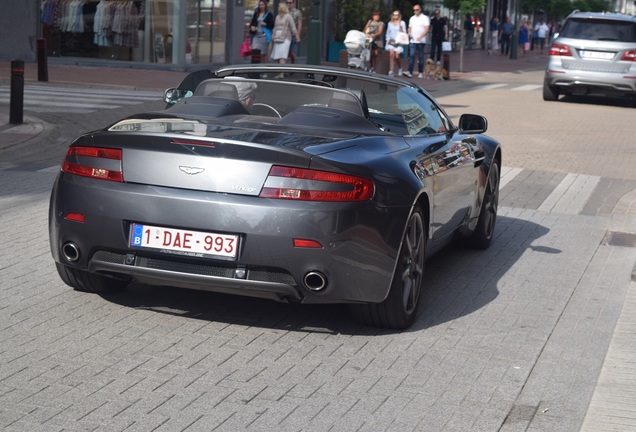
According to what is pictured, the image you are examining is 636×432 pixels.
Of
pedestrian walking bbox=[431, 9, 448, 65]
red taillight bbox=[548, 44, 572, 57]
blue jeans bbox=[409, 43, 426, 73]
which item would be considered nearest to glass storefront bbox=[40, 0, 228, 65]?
blue jeans bbox=[409, 43, 426, 73]

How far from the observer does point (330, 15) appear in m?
40.6

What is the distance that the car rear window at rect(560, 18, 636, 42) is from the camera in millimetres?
24812

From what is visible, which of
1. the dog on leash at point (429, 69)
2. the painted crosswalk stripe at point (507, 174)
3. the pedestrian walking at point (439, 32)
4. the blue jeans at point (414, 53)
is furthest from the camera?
the pedestrian walking at point (439, 32)

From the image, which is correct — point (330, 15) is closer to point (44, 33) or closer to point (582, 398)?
point (44, 33)

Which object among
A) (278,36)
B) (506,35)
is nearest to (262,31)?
(278,36)

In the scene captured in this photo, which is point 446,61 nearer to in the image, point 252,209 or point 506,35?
point 252,209

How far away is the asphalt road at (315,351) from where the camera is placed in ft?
15.1

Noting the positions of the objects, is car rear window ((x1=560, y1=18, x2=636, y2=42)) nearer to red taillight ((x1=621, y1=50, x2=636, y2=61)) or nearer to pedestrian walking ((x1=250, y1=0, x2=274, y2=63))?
red taillight ((x1=621, y1=50, x2=636, y2=61))

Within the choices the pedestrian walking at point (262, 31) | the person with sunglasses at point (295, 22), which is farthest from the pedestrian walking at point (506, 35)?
the pedestrian walking at point (262, 31)

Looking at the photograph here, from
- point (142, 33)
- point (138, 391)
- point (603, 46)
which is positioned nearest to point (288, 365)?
point (138, 391)

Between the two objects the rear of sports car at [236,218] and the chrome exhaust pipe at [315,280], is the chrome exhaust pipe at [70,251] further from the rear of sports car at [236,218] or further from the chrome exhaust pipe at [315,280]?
the chrome exhaust pipe at [315,280]

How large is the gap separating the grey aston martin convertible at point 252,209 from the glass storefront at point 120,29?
23.9 metres

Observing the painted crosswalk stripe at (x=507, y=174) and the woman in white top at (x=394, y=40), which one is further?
the woman in white top at (x=394, y=40)

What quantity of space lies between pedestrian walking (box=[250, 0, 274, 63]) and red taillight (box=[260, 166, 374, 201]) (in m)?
21.5
